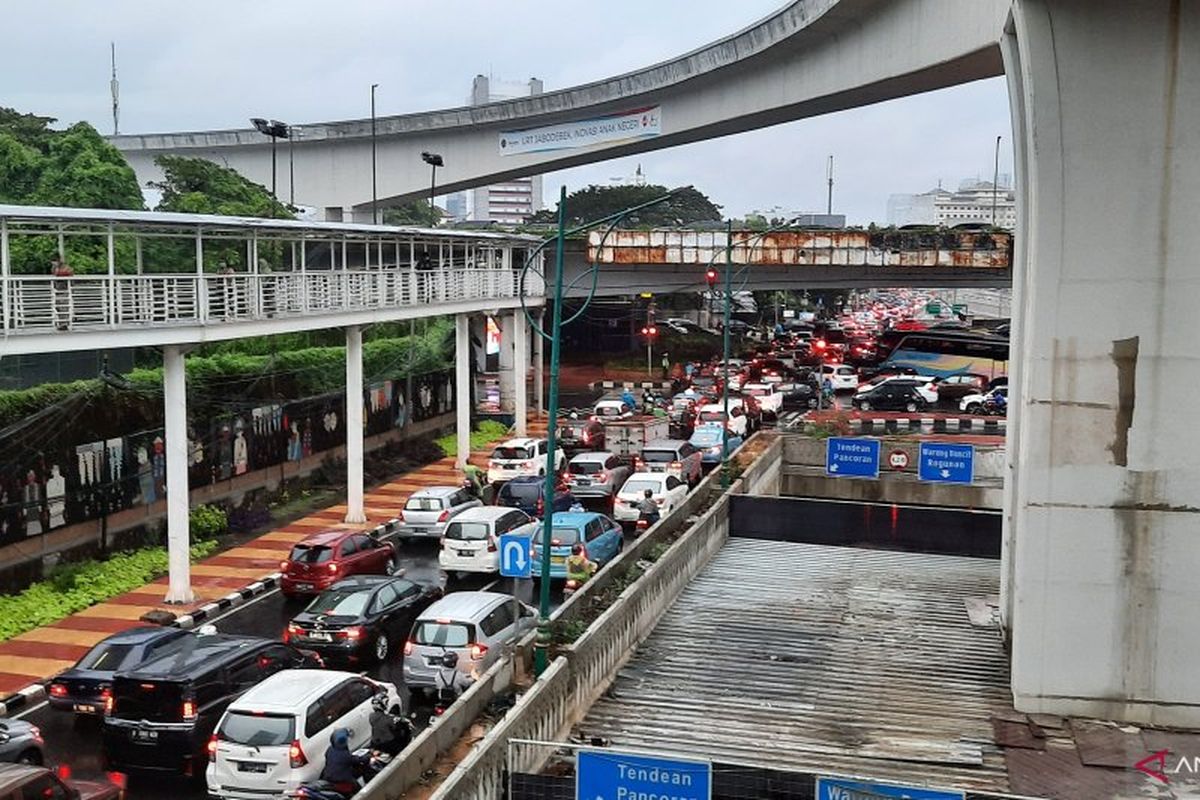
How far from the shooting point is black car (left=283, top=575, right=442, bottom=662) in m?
18.0

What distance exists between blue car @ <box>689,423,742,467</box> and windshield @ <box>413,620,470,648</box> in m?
18.2

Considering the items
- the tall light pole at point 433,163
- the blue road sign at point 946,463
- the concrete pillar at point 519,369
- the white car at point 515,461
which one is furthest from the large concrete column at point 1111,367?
the tall light pole at point 433,163

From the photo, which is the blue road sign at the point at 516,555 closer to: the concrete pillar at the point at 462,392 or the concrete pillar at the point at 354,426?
the concrete pillar at the point at 354,426

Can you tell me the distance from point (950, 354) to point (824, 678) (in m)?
48.1

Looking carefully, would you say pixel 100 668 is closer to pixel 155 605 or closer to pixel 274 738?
pixel 274 738

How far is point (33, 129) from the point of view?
49.7m

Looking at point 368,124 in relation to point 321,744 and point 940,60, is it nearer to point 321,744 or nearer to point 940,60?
point 940,60

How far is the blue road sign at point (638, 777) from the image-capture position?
9516mm

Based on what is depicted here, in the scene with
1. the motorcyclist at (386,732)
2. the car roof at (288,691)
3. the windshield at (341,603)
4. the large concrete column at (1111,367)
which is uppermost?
the large concrete column at (1111,367)

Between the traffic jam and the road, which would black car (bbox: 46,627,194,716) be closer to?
the traffic jam

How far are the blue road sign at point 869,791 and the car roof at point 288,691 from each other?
6.09 meters

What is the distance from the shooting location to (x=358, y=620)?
1823 cm

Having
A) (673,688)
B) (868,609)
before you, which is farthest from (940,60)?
(673,688)

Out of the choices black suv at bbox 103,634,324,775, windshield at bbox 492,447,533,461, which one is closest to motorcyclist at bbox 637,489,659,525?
windshield at bbox 492,447,533,461
